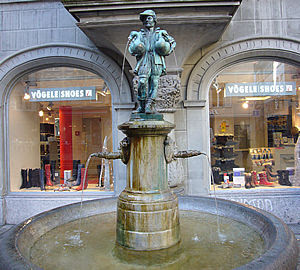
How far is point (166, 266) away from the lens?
255 centimetres

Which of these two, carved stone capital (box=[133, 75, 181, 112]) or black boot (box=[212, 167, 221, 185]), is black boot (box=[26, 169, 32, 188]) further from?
black boot (box=[212, 167, 221, 185])

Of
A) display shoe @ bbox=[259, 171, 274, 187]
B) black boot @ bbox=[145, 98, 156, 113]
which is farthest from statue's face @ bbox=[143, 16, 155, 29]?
display shoe @ bbox=[259, 171, 274, 187]

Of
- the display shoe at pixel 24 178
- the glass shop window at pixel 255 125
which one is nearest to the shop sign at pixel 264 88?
the glass shop window at pixel 255 125

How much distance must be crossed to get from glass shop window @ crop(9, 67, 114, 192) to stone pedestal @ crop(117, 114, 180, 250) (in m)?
4.47

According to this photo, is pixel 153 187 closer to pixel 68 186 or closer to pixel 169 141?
pixel 169 141

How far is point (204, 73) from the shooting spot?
6.88 m

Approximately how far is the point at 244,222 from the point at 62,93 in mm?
5840

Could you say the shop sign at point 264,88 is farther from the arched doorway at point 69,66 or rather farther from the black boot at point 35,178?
the black boot at point 35,178

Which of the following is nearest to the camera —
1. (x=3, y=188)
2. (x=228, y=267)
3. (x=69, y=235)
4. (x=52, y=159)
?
(x=228, y=267)

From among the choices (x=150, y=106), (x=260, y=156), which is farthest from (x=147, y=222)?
(x=260, y=156)

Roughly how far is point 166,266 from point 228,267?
527 mm

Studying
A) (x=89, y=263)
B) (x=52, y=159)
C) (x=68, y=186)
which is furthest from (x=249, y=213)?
(x=52, y=159)

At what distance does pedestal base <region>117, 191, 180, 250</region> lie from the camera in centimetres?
285

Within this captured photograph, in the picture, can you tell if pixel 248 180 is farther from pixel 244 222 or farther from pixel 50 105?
pixel 50 105
